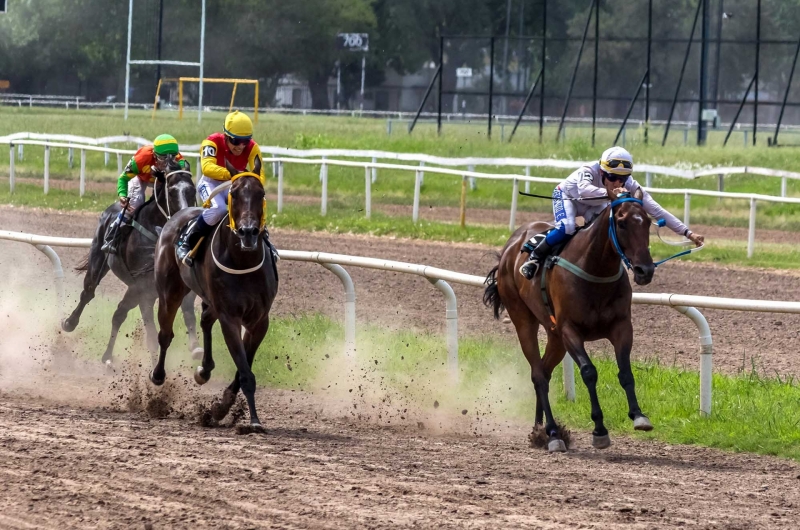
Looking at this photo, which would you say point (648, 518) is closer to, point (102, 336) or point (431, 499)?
point (431, 499)

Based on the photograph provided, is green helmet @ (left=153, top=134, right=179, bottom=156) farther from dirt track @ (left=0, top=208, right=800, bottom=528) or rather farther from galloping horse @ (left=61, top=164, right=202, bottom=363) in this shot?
dirt track @ (left=0, top=208, right=800, bottom=528)

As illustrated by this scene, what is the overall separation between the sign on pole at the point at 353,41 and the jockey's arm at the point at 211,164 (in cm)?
4445

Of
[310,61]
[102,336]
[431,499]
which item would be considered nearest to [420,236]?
[102,336]

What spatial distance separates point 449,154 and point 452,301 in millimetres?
17808

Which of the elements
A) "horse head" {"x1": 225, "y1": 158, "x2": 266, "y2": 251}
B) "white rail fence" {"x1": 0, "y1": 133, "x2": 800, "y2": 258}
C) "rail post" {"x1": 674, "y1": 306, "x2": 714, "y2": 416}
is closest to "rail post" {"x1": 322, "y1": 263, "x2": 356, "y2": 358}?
"horse head" {"x1": 225, "y1": 158, "x2": 266, "y2": 251}

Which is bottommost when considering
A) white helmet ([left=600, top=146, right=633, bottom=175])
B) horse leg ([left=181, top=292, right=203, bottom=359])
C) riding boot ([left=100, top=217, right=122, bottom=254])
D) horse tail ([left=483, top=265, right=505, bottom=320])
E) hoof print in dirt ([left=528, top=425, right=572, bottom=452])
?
hoof print in dirt ([left=528, top=425, right=572, bottom=452])

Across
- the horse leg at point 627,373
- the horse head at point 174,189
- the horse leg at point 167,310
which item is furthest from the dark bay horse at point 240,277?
the horse leg at point 627,373

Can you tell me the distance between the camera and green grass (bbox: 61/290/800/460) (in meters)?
7.40

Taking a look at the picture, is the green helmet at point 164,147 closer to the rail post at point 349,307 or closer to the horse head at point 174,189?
the horse head at point 174,189

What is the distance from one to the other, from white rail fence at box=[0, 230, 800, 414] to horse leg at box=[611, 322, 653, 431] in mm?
464

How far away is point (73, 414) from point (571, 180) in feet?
11.7

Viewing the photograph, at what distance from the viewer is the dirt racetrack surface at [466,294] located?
10.0m

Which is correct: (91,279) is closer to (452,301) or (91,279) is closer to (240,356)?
(240,356)

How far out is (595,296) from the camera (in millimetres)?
7086
